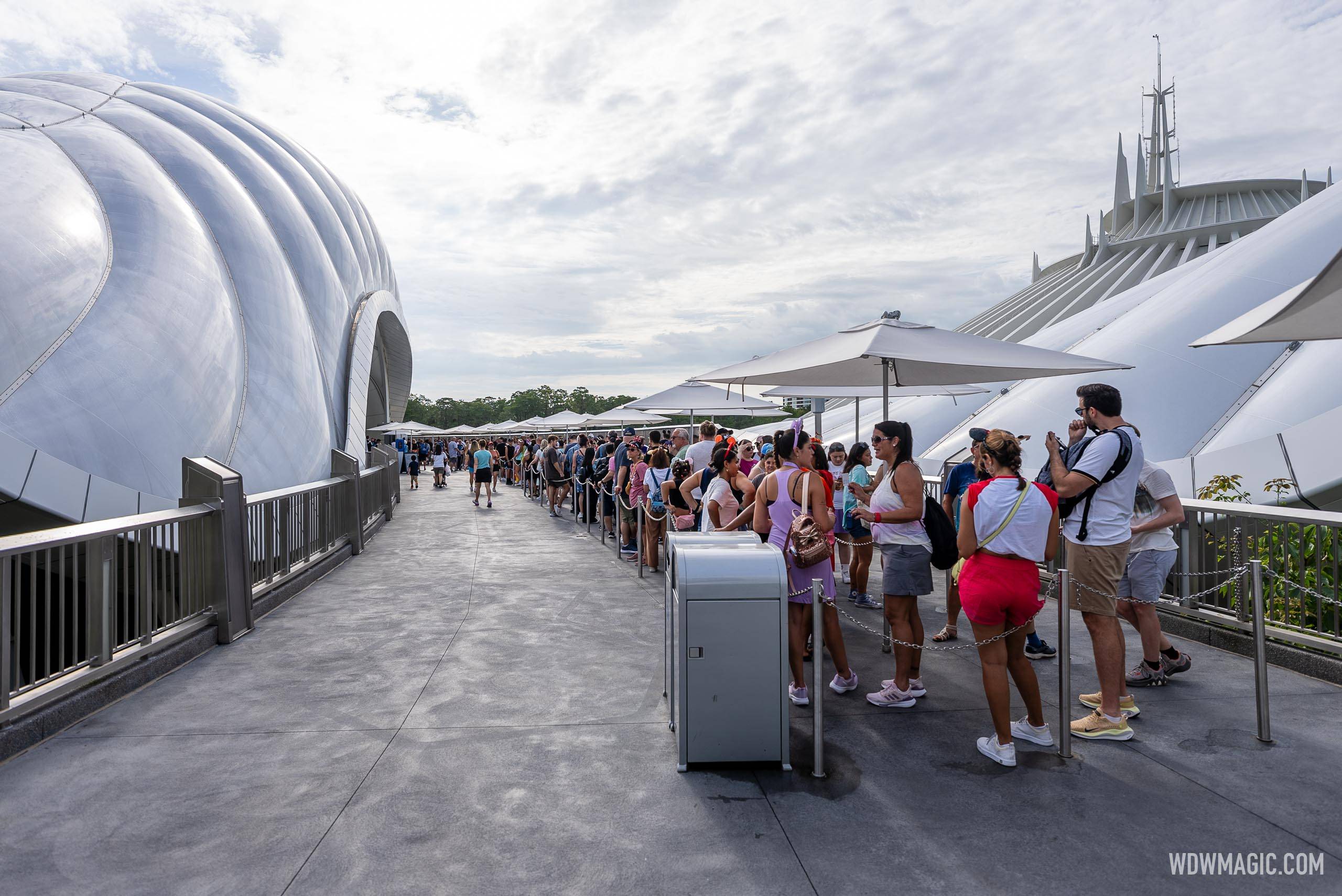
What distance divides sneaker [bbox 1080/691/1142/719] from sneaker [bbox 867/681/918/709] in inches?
45.4

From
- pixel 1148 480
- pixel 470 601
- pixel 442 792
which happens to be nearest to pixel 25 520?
pixel 470 601

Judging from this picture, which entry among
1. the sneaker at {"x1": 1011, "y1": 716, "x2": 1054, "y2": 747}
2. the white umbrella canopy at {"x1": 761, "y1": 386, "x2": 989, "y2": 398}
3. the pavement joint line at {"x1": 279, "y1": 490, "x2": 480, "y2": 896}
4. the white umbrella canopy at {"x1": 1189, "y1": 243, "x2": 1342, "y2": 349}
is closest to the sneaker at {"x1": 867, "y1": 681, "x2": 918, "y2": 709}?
the sneaker at {"x1": 1011, "y1": 716, "x2": 1054, "y2": 747}

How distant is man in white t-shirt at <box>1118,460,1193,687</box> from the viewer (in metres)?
5.80

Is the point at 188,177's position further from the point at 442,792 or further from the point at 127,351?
the point at 442,792

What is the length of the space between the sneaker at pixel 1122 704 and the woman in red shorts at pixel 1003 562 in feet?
3.06

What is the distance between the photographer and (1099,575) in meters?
4.95

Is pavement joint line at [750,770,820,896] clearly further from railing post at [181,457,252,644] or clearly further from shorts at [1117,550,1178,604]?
railing post at [181,457,252,644]

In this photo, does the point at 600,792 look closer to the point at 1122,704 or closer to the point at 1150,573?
the point at 1122,704

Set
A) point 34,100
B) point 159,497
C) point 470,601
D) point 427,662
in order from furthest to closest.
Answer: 1. point 34,100
2. point 159,497
3. point 470,601
4. point 427,662

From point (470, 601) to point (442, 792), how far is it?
5.31m

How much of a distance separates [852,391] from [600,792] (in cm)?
979

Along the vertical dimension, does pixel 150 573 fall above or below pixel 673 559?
below

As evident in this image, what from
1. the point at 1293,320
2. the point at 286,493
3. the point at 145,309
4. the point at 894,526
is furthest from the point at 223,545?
the point at 1293,320

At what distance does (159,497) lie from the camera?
35.8ft
